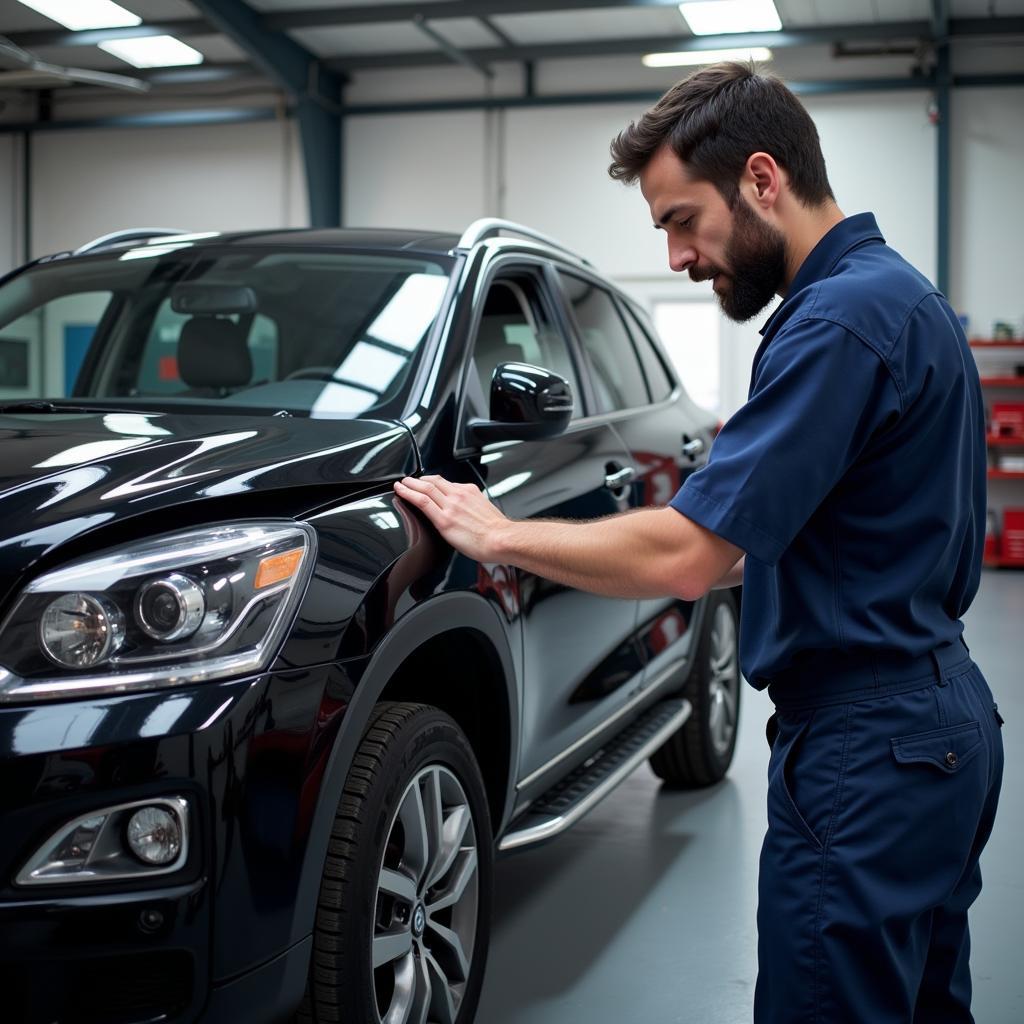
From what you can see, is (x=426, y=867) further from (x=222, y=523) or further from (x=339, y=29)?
(x=339, y=29)

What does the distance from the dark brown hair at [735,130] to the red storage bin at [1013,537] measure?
10208 millimetres

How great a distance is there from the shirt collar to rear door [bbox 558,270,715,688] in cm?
165

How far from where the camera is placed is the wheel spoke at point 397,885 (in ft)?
6.25

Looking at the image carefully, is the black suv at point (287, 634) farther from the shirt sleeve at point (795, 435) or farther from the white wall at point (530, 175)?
the white wall at point (530, 175)

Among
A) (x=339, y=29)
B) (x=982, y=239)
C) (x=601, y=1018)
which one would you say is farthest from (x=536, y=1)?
(x=601, y=1018)

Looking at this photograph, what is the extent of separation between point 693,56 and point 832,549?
39.9ft

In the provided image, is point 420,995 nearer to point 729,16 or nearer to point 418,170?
point 729,16

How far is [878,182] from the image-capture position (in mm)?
12508

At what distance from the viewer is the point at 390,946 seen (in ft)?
6.29

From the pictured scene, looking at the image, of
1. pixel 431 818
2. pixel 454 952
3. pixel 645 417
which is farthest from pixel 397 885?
pixel 645 417

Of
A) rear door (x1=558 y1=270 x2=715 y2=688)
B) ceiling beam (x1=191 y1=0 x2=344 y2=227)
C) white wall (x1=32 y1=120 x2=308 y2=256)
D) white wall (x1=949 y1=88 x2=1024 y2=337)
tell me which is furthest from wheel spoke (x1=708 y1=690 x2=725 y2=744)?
white wall (x1=32 y1=120 x2=308 y2=256)

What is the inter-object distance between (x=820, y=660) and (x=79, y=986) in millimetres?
983

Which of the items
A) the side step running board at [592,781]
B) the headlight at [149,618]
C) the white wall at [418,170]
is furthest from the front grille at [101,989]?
the white wall at [418,170]

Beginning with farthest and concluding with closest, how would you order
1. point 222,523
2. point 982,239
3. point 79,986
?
point 982,239 → point 222,523 → point 79,986
